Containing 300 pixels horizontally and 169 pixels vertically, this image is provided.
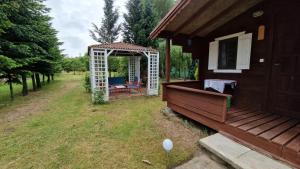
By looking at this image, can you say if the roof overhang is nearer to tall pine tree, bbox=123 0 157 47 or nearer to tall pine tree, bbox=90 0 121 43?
tall pine tree, bbox=123 0 157 47

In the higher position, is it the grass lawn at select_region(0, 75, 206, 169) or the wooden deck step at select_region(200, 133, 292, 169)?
the wooden deck step at select_region(200, 133, 292, 169)

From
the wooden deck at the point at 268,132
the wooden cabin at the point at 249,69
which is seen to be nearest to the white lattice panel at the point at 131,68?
the wooden cabin at the point at 249,69

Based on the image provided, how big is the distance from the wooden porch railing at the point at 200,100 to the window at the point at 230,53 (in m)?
1.52

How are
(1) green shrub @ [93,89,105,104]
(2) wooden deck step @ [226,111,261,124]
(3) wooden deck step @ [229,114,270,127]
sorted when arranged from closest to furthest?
1. (3) wooden deck step @ [229,114,270,127]
2. (2) wooden deck step @ [226,111,261,124]
3. (1) green shrub @ [93,89,105,104]

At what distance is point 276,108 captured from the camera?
341cm

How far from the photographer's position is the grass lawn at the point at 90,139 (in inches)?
104

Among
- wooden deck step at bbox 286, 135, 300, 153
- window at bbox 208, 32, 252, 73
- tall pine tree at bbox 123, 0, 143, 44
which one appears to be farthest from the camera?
tall pine tree at bbox 123, 0, 143, 44

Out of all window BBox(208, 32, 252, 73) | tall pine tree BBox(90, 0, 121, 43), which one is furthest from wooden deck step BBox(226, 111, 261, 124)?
tall pine tree BBox(90, 0, 121, 43)

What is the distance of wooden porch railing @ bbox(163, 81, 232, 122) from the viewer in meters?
2.93

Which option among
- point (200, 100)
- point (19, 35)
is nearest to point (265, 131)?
point (200, 100)

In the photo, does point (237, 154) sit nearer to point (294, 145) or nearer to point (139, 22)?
point (294, 145)

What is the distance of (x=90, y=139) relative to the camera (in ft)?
11.3

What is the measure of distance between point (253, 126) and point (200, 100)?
1.10 meters

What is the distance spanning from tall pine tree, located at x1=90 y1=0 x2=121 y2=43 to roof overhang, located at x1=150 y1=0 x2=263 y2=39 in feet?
53.8
